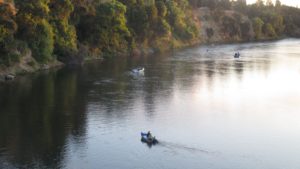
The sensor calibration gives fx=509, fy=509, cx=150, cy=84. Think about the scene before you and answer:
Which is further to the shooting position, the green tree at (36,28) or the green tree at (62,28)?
the green tree at (62,28)

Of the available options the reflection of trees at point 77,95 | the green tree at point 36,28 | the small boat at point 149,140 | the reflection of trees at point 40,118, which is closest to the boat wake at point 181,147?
the small boat at point 149,140

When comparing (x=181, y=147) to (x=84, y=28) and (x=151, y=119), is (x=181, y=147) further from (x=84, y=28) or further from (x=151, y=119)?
(x=84, y=28)

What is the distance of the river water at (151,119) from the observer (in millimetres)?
51000

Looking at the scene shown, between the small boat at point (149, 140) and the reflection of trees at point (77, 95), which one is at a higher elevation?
the reflection of trees at point (77, 95)

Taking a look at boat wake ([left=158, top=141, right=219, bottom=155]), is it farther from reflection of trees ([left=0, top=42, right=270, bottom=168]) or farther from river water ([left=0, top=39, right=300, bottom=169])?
reflection of trees ([left=0, top=42, right=270, bottom=168])

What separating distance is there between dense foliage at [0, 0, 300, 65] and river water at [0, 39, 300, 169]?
21.4ft

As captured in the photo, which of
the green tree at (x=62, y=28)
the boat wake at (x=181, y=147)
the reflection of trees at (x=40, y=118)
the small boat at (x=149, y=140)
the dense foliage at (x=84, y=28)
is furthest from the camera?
the green tree at (x=62, y=28)

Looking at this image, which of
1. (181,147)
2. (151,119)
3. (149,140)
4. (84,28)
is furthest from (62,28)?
(181,147)

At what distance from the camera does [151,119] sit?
65750 millimetres

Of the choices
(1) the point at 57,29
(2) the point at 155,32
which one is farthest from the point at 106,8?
(2) the point at 155,32

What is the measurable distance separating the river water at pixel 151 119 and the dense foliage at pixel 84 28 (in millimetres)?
6522

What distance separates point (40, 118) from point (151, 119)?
46.6ft

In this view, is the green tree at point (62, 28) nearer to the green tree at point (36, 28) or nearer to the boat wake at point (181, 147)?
the green tree at point (36, 28)

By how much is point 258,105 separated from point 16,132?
3607 cm
